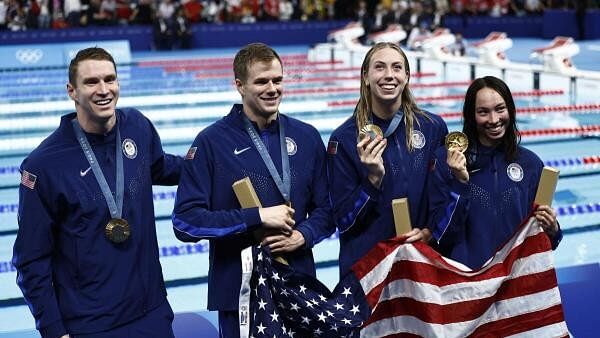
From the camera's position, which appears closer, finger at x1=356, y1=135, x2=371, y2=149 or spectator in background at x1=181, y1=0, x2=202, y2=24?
finger at x1=356, y1=135, x2=371, y2=149

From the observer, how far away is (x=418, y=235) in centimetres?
297

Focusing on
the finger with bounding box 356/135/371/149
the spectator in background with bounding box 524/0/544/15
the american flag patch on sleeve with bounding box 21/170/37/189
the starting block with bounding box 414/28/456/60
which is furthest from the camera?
the spectator in background with bounding box 524/0/544/15

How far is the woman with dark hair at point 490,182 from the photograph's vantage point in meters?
3.00

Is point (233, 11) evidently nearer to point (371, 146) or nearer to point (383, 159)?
point (383, 159)

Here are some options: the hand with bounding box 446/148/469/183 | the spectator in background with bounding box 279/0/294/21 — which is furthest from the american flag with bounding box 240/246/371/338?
the spectator in background with bounding box 279/0/294/21

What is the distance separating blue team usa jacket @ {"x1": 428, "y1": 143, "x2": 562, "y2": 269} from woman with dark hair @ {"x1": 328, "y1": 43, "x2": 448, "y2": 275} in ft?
0.22

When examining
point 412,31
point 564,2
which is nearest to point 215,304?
point 412,31

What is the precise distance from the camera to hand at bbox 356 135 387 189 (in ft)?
9.16

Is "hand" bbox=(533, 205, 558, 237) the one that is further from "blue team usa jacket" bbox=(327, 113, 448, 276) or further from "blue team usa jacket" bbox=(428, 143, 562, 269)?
"blue team usa jacket" bbox=(327, 113, 448, 276)

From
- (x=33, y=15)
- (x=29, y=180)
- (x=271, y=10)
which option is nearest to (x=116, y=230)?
(x=29, y=180)

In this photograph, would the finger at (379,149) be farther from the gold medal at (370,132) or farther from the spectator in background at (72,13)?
the spectator in background at (72,13)

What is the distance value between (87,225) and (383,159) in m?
1.02

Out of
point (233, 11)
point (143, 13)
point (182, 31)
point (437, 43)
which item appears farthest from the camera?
point (233, 11)

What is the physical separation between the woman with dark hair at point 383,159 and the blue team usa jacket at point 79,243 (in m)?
0.66
